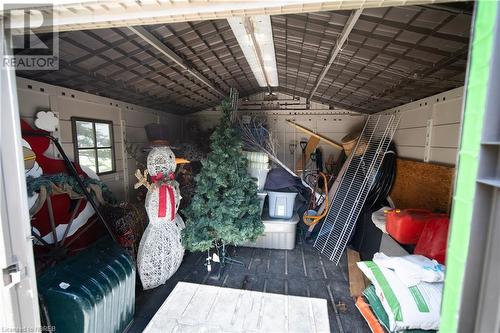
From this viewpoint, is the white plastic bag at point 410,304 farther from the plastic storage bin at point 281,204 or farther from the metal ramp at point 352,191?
the plastic storage bin at point 281,204

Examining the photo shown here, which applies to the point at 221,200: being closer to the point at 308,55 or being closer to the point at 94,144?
the point at 94,144

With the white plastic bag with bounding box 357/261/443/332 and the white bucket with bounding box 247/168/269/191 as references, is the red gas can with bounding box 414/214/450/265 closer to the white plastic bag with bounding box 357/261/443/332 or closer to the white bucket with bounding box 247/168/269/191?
the white plastic bag with bounding box 357/261/443/332

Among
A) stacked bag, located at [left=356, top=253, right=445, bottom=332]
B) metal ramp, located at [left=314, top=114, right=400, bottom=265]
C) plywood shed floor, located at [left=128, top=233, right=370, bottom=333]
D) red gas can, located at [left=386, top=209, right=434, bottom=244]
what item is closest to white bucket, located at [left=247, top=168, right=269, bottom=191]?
plywood shed floor, located at [left=128, top=233, right=370, bottom=333]

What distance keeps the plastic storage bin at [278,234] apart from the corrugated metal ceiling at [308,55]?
2226 mm

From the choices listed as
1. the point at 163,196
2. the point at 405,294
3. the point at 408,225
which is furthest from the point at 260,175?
the point at 405,294

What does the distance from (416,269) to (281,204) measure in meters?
2.00

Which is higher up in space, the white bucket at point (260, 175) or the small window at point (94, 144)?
the small window at point (94, 144)

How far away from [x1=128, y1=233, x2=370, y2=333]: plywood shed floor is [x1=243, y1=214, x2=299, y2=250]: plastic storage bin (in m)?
0.09

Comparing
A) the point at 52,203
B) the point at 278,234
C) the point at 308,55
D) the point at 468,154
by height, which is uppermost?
the point at 308,55

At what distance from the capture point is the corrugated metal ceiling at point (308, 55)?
1600 mm

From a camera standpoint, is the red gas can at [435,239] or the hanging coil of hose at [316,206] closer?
the red gas can at [435,239]

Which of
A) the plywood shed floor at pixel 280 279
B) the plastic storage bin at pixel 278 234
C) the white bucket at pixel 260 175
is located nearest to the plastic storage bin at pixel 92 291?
the plywood shed floor at pixel 280 279

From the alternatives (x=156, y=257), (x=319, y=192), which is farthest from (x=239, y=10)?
(x=319, y=192)

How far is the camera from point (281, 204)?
11.6 ft
